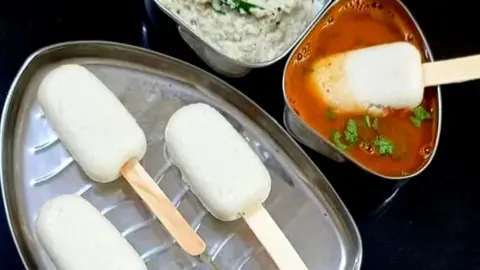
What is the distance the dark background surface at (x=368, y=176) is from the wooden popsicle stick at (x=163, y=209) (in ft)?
0.94

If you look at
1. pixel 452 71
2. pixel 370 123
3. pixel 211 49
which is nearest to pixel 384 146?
pixel 370 123

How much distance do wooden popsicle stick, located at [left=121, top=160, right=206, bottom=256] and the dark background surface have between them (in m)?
0.29

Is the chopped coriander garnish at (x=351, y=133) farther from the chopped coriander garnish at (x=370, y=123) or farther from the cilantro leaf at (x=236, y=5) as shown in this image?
the cilantro leaf at (x=236, y=5)

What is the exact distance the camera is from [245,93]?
5.51ft

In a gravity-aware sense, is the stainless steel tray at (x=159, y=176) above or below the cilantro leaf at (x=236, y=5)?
below

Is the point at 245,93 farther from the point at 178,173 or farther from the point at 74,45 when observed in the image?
the point at 74,45

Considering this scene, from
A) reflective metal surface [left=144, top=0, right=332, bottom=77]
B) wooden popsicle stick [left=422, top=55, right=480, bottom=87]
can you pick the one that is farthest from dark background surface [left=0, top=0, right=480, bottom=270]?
wooden popsicle stick [left=422, top=55, right=480, bottom=87]

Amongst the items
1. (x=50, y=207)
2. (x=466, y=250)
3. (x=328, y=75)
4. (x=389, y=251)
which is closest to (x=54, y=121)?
(x=50, y=207)

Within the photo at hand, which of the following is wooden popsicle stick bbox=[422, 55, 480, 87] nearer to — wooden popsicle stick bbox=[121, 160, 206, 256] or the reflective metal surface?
the reflective metal surface

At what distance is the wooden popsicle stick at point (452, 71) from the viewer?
1549 mm

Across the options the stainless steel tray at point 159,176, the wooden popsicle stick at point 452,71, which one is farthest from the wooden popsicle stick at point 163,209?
the wooden popsicle stick at point 452,71

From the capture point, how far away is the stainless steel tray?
5.01ft

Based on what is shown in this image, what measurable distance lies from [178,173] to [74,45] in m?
0.28

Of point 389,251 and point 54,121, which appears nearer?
point 54,121
